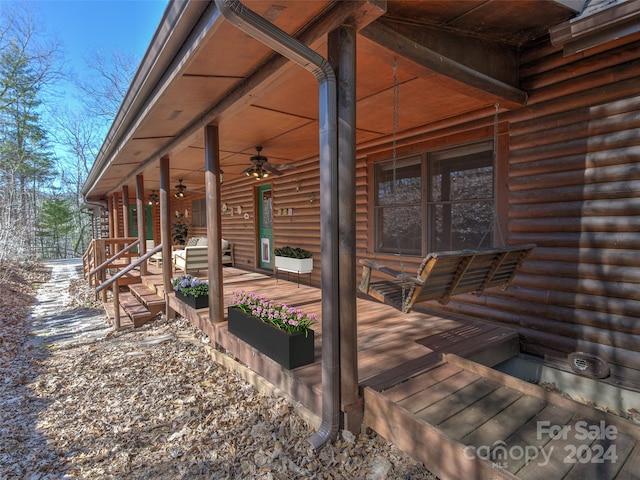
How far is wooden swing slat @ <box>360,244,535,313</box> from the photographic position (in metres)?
2.17

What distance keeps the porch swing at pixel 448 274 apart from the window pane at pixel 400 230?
1505mm

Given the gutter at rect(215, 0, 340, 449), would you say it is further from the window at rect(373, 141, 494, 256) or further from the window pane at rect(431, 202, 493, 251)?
the window pane at rect(431, 202, 493, 251)

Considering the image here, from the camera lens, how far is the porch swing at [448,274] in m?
2.16

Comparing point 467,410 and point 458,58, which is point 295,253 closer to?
point 458,58

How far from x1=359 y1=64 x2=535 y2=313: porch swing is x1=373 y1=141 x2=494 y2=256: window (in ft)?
2.86

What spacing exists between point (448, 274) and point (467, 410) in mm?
861

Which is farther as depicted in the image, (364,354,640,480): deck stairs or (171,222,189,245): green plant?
(171,222,189,245): green plant

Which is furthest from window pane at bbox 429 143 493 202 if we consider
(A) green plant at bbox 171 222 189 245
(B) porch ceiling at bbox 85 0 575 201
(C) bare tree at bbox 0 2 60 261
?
(C) bare tree at bbox 0 2 60 261

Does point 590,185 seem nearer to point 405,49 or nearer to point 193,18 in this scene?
point 405,49

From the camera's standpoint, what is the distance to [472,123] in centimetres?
357

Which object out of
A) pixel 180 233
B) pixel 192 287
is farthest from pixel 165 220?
pixel 180 233

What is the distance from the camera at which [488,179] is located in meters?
3.54

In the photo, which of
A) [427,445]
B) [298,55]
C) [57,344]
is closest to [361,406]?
[427,445]

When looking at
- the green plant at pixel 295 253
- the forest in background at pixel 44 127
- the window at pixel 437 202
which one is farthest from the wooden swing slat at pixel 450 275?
the forest in background at pixel 44 127
